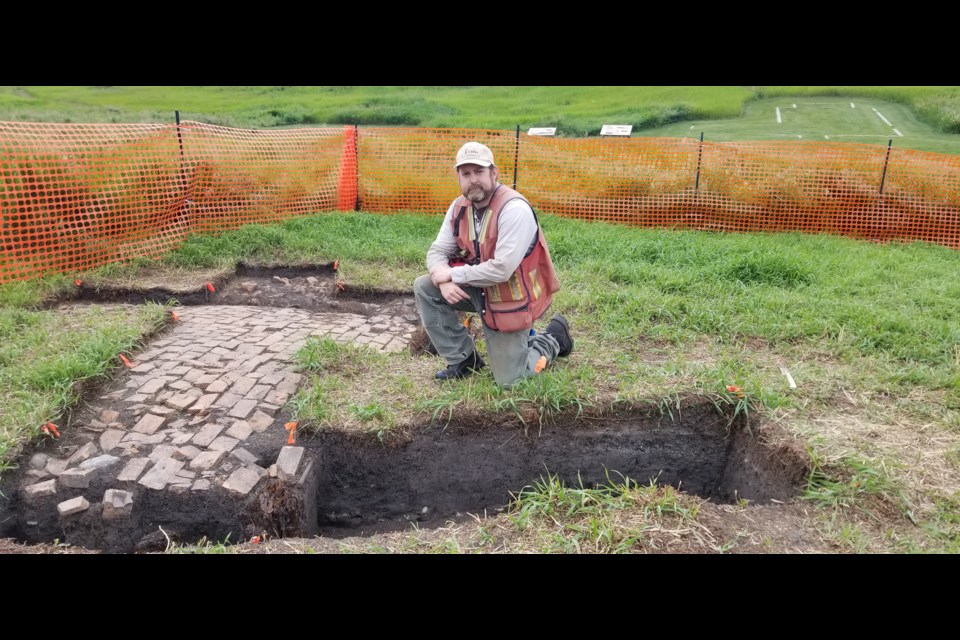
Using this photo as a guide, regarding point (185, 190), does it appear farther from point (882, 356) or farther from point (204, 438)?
point (882, 356)

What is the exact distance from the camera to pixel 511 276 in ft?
13.1

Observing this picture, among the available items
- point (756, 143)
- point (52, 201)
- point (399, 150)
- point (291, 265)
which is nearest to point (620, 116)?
point (756, 143)

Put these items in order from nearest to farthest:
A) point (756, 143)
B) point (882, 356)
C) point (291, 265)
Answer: point (882, 356)
point (291, 265)
point (756, 143)

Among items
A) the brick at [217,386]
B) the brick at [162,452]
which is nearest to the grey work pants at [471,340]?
the brick at [217,386]

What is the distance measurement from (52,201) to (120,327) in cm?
228

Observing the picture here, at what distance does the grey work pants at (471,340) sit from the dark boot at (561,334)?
0.06 metres

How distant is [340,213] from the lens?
8875 mm

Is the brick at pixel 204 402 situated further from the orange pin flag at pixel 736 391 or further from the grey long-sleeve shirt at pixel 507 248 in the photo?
the orange pin flag at pixel 736 391

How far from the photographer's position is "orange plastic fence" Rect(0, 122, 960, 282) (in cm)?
696

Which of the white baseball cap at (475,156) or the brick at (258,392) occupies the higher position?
the white baseball cap at (475,156)

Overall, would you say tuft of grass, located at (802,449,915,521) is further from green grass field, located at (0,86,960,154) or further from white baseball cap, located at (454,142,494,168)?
green grass field, located at (0,86,960,154)

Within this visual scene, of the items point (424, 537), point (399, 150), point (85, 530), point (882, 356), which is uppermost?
point (399, 150)

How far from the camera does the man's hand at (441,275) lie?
412 cm

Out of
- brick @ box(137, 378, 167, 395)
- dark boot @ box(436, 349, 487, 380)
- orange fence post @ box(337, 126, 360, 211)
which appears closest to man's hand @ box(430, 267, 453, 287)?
dark boot @ box(436, 349, 487, 380)
